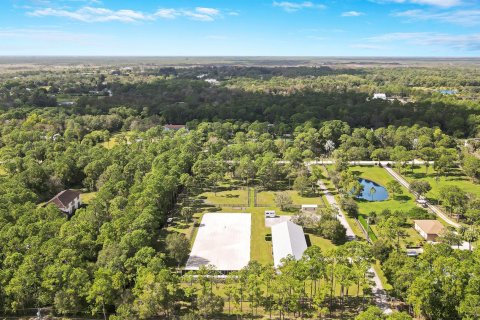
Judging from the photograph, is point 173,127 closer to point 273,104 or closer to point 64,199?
point 273,104

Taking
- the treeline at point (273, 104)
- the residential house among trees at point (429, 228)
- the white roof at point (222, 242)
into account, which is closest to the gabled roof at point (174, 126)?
the treeline at point (273, 104)

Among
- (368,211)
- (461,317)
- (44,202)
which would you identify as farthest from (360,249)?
(44,202)

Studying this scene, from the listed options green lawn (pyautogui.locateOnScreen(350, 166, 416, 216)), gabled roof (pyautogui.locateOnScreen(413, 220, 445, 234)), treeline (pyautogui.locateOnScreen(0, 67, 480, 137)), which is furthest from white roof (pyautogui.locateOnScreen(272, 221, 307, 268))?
treeline (pyautogui.locateOnScreen(0, 67, 480, 137))

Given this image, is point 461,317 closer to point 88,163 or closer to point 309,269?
point 309,269

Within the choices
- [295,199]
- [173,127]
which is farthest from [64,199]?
[173,127]

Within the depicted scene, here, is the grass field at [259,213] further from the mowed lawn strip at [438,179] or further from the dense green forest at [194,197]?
the mowed lawn strip at [438,179]
